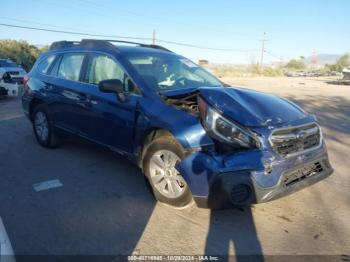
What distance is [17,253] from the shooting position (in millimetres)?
3084

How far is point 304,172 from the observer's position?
12.3 feet

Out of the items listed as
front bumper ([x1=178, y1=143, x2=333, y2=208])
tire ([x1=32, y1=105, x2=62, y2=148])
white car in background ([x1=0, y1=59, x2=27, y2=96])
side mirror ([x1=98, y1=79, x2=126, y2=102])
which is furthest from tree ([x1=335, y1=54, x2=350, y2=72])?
front bumper ([x1=178, y1=143, x2=333, y2=208])

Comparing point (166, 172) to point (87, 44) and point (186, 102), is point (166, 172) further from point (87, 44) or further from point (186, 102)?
point (87, 44)

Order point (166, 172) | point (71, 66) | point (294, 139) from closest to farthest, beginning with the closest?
point (294, 139), point (166, 172), point (71, 66)

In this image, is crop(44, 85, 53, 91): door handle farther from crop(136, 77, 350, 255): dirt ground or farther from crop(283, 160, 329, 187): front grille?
crop(283, 160, 329, 187): front grille

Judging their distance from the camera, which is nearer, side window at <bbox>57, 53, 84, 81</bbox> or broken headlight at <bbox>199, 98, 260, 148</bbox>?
broken headlight at <bbox>199, 98, 260, 148</bbox>

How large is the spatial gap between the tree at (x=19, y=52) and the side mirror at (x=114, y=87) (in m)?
35.1

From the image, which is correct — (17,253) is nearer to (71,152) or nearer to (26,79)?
(71,152)

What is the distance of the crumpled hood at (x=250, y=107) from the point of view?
11.8 feet

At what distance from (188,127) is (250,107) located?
69cm

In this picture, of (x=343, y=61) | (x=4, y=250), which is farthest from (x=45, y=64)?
(x=343, y=61)

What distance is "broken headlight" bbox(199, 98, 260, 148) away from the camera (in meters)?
3.49

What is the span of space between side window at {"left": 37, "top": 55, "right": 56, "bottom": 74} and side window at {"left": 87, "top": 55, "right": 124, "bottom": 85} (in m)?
1.45

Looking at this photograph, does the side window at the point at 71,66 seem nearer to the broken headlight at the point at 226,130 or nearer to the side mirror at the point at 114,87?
the side mirror at the point at 114,87
